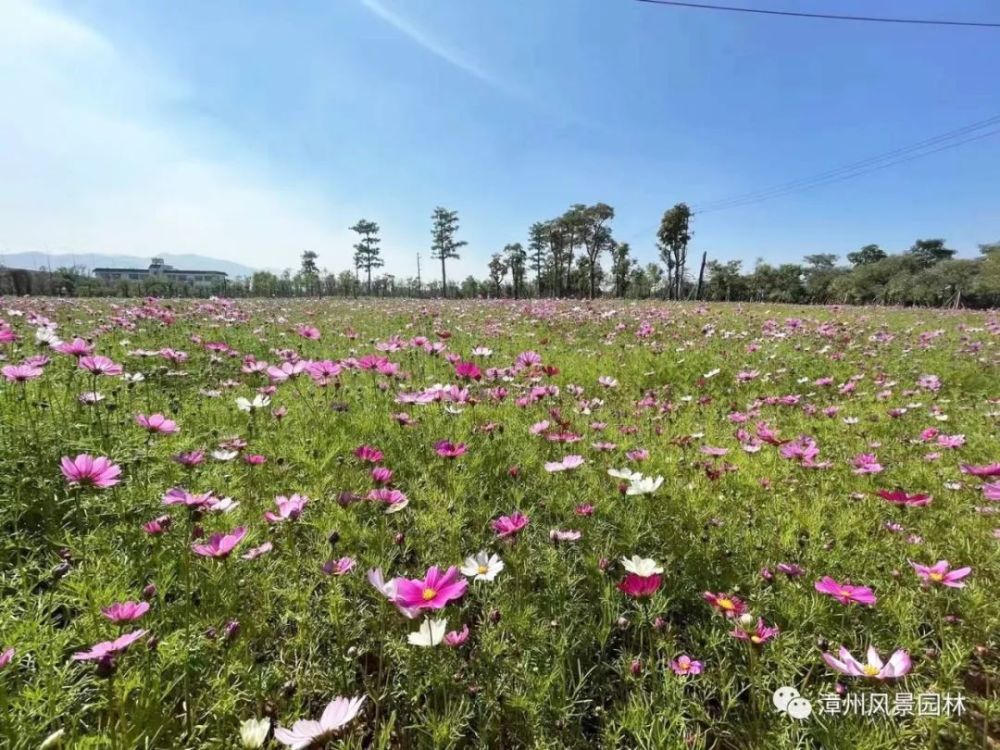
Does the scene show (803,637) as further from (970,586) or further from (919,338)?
(919,338)

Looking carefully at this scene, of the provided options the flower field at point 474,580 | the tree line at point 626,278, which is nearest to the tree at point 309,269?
the tree line at point 626,278

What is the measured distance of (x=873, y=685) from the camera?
120 centimetres

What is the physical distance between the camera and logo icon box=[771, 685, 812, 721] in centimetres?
100

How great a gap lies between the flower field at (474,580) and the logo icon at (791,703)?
3.8 inches

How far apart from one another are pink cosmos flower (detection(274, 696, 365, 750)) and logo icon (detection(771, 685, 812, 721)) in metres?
0.86

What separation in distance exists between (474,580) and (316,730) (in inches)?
32.7

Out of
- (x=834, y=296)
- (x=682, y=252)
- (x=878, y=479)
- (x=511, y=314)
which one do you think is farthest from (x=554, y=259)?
(x=878, y=479)

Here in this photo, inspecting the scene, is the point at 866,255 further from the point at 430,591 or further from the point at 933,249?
the point at 430,591

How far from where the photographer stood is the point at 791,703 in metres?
1.03

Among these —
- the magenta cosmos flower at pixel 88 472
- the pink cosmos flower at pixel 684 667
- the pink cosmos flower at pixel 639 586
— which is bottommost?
the pink cosmos flower at pixel 684 667

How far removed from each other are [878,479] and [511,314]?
8.07 metres

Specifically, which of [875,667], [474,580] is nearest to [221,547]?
[474,580]

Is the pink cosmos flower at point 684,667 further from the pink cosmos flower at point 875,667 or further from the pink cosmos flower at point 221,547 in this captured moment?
the pink cosmos flower at point 221,547

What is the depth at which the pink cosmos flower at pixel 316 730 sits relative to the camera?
76 centimetres
